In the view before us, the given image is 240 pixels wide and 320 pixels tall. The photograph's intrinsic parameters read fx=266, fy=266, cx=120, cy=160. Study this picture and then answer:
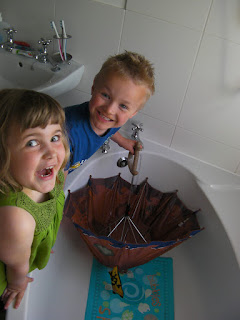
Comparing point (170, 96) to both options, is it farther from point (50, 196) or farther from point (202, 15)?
point (50, 196)

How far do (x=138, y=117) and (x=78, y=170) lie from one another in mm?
393

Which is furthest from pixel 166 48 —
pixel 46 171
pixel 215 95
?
pixel 46 171

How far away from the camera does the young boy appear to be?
0.88 metres

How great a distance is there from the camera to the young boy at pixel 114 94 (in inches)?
34.6

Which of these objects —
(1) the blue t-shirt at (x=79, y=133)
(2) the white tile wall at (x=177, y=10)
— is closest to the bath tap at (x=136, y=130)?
(1) the blue t-shirt at (x=79, y=133)

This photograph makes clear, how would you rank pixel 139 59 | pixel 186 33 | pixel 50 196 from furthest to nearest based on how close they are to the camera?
pixel 186 33
pixel 139 59
pixel 50 196

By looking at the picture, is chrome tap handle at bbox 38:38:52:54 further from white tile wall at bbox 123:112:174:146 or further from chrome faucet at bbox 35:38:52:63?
white tile wall at bbox 123:112:174:146

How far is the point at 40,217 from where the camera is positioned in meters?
0.69

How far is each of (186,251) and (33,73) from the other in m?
1.16

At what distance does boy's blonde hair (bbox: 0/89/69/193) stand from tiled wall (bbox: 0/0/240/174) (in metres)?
0.65

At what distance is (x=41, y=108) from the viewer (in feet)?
1.99

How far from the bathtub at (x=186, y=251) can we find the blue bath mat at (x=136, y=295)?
36mm

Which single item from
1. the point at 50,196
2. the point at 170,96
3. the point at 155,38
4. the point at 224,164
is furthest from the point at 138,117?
the point at 50,196

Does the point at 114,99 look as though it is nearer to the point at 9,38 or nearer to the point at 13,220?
the point at 13,220
